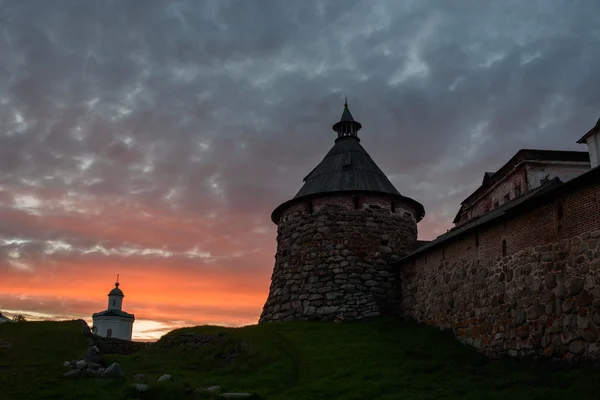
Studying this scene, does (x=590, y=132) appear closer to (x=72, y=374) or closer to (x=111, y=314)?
(x=72, y=374)

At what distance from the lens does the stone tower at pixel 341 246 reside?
2100 cm

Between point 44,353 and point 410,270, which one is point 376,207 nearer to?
point 410,270

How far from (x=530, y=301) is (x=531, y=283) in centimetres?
41

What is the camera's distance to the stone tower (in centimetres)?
2100

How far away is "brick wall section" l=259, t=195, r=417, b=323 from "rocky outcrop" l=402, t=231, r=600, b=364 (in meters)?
4.15

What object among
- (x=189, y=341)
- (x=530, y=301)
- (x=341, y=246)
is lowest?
(x=189, y=341)

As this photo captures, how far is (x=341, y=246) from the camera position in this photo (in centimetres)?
2167

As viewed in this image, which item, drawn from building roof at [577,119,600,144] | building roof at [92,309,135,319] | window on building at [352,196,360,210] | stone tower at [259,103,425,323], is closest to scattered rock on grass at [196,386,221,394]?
stone tower at [259,103,425,323]

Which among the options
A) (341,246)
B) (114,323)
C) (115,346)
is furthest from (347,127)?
(114,323)

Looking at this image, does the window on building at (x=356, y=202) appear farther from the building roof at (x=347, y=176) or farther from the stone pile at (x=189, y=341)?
the stone pile at (x=189, y=341)

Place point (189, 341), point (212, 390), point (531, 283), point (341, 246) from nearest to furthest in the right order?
point (212, 390) < point (531, 283) < point (189, 341) < point (341, 246)

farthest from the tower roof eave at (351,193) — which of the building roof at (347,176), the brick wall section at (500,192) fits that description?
the brick wall section at (500,192)

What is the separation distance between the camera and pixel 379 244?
21922 mm

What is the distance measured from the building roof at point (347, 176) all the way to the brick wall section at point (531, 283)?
20.1 feet
